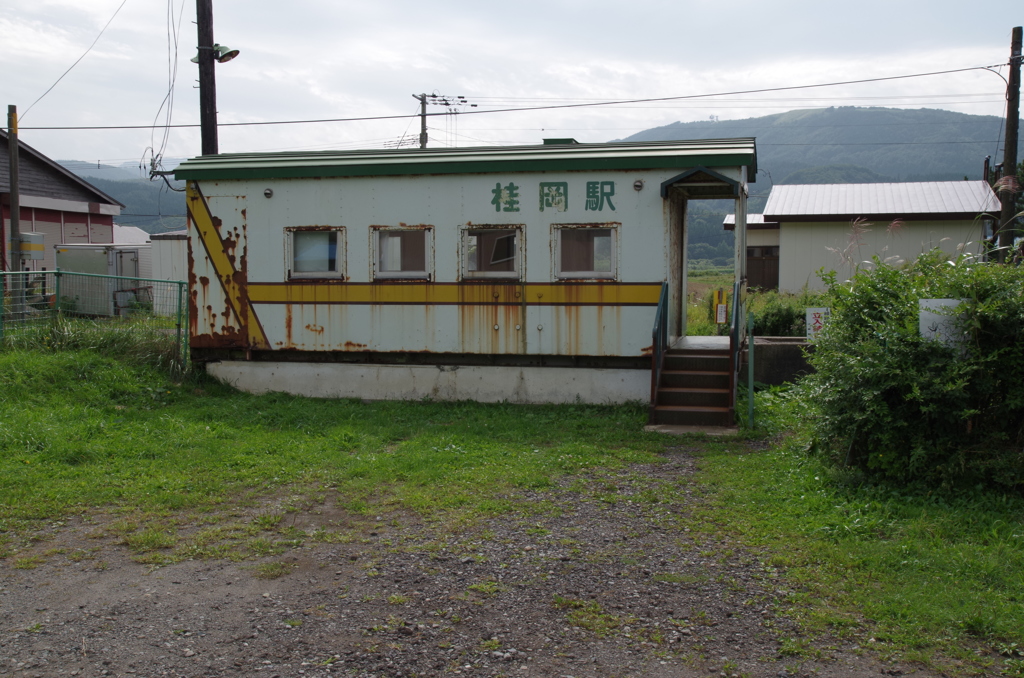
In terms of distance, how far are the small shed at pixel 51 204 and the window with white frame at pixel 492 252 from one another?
16971 mm

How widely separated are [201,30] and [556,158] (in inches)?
304

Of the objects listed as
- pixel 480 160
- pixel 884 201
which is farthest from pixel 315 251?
pixel 884 201

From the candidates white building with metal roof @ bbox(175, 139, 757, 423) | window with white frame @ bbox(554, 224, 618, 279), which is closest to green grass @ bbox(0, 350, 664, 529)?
white building with metal roof @ bbox(175, 139, 757, 423)

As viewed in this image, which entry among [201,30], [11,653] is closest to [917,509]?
[11,653]

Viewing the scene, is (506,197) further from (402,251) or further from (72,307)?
(72,307)

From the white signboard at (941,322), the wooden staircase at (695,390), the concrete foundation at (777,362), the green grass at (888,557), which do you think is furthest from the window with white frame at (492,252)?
the white signboard at (941,322)

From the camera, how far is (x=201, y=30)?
1409 cm

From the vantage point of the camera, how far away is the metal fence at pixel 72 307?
1162cm

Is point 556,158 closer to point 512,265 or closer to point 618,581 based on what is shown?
point 512,265

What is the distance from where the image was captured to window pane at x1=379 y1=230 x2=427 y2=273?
35.6ft

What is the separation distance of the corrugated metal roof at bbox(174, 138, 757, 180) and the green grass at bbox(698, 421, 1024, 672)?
178 inches

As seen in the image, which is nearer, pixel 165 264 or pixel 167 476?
pixel 167 476

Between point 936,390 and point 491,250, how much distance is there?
6017 millimetres

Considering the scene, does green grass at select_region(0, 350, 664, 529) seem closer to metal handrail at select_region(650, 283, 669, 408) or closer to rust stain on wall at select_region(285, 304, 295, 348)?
metal handrail at select_region(650, 283, 669, 408)
